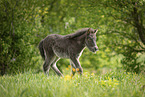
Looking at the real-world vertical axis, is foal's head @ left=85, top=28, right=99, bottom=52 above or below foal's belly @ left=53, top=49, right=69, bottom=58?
above

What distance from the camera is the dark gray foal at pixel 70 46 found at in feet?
17.7

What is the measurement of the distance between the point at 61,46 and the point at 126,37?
3928 millimetres

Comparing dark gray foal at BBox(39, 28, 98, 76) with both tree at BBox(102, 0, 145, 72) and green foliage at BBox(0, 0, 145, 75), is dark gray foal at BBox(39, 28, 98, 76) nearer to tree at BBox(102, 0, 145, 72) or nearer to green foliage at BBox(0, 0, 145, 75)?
green foliage at BBox(0, 0, 145, 75)

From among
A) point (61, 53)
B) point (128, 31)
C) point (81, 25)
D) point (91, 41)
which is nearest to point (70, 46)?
point (61, 53)

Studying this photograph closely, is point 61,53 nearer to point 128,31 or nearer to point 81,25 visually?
point 81,25

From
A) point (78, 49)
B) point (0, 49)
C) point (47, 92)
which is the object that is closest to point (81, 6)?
point (78, 49)

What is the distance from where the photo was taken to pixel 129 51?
823cm

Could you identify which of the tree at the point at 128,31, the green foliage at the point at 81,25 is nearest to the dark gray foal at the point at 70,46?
the green foliage at the point at 81,25

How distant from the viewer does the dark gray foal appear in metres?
5.40

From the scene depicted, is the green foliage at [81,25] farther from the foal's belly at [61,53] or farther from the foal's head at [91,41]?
the foal's belly at [61,53]

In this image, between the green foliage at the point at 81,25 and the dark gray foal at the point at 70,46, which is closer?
the dark gray foal at the point at 70,46

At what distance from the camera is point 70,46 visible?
5742 mm

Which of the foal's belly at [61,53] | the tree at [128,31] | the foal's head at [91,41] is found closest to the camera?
the foal's head at [91,41]

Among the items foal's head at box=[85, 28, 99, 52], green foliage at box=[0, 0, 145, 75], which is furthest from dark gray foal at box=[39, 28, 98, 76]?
green foliage at box=[0, 0, 145, 75]
